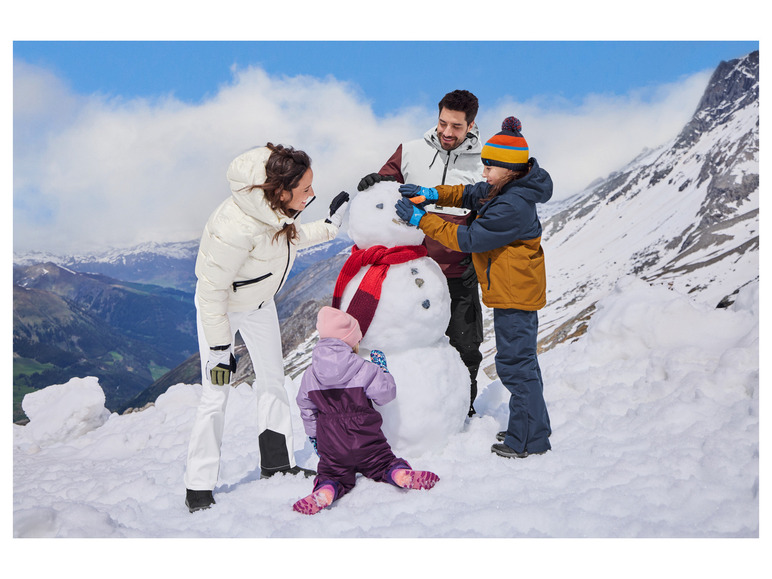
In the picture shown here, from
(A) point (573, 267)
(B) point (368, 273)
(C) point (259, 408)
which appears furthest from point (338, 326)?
(A) point (573, 267)

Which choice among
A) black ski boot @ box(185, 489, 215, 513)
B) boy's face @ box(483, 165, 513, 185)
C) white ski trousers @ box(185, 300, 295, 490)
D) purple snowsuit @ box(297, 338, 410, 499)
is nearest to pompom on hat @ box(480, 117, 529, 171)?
boy's face @ box(483, 165, 513, 185)

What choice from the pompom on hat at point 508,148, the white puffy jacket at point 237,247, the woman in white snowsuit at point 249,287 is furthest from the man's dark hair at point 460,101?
the white puffy jacket at point 237,247

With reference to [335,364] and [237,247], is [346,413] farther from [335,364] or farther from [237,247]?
[237,247]

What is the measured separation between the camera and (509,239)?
2.71 metres

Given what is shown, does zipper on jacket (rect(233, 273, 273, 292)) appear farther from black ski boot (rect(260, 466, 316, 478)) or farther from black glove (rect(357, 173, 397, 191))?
black ski boot (rect(260, 466, 316, 478))

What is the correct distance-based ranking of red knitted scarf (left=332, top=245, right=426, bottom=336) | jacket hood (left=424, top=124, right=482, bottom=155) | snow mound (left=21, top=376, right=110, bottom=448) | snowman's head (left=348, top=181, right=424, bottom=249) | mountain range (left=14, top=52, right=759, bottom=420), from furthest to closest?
mountain range (left=14, top=52, right=759, bottom=420) < snow mound (left=21, top=376, right=110, bottom=448) < jacket hood (left=424, top=124, right=482, bottom=155) < snowman's head (left=348, top=181, right=424, bottom=249) < red knitted scarf (left=332, top=245, right=426, bottom=336)

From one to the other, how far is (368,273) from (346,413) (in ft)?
2.24

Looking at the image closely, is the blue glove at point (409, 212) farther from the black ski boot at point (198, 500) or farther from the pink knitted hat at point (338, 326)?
the black ski boot at point (198, 500)

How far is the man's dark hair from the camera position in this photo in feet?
10.1

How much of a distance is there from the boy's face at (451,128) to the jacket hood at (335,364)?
4.25 ft

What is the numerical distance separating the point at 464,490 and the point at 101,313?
6232 millimetres

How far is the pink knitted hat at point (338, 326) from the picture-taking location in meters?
2.62

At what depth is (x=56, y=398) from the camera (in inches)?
Answer: 181

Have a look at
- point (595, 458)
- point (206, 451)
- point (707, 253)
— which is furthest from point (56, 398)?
point (707, 253)
